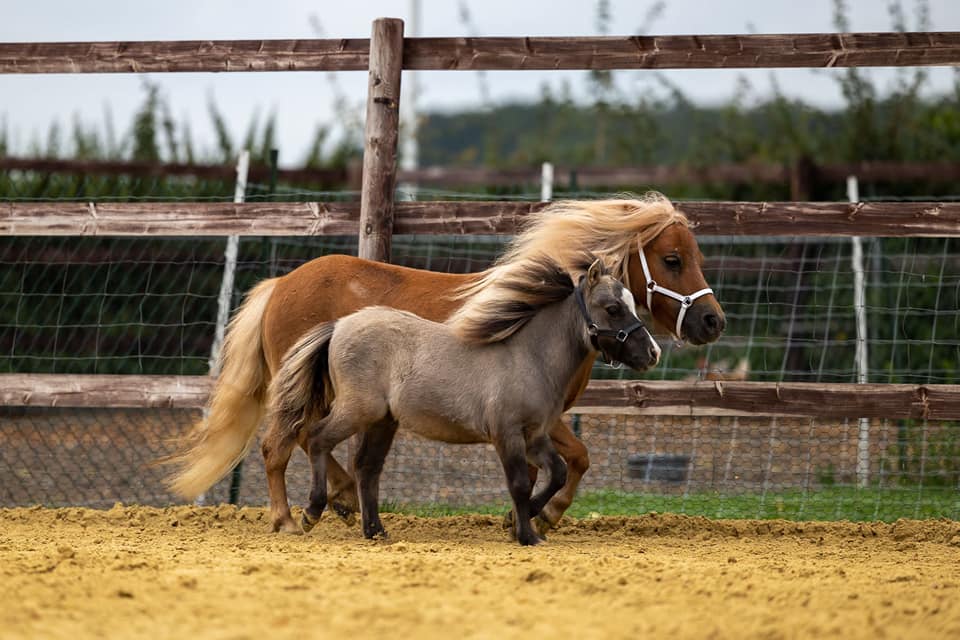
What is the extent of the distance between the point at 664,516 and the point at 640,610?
9.97 ft

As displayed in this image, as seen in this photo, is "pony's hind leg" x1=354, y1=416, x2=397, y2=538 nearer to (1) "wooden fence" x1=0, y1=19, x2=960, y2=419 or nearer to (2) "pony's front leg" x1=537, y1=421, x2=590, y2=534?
(2) "pony's front leg" x1=537, y1=421, x2=590, y2=534

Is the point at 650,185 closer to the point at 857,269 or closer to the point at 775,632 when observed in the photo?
the point at 857,269

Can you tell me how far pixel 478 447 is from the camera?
8719 millimetres

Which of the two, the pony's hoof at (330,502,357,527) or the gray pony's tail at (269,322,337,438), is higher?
the gray pony's tail at (269,322,337,438)

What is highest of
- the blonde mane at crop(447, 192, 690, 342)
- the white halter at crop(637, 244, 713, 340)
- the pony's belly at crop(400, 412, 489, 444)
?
the blonde mane at crop(447, 192, 690, 342)

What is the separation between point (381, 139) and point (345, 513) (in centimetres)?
213

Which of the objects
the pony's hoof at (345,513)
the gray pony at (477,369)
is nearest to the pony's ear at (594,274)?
the gray pony at (477,369)

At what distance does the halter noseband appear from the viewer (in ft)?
17.1

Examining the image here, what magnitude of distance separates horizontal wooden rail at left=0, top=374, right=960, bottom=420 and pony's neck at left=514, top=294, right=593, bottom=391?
3.57ft

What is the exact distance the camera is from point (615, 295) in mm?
→ 5301

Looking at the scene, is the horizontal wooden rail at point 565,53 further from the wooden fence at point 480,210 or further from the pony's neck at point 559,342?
the pony's neck at point 559,342

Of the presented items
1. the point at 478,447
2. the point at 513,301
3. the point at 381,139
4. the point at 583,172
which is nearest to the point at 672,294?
the point at 513,301

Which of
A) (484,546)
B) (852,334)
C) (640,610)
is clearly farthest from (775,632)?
(852,334)

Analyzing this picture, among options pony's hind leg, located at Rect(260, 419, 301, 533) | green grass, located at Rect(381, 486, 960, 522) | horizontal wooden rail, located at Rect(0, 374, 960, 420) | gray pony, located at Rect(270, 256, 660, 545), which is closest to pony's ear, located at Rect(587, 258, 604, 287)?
gray pony, located at Rect(270, 256, 660, 545)
